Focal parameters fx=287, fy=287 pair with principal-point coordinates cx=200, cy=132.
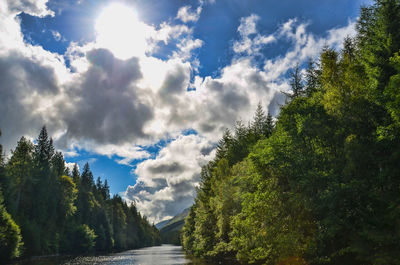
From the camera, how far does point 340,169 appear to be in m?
19.2

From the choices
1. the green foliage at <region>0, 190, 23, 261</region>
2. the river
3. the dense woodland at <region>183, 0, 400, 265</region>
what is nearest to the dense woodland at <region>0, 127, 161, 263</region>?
the green foliage at <region>0, 190, 23, 261</region>

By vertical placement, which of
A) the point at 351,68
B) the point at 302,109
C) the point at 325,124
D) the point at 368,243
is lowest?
the point at 368,243

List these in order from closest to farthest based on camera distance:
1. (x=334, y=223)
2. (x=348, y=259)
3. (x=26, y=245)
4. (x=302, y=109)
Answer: (x=334, y=223), (x=348, y=259), (x=302, y=109), (x=26, y=245)

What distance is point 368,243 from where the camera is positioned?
1705 centimetres

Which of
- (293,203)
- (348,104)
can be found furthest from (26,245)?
(348,104)

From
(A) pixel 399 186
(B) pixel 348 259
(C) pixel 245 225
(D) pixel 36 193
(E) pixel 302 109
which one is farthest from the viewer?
(D) pixel 36 193

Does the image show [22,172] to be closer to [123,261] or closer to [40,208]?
[40,208]

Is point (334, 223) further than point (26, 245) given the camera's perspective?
No

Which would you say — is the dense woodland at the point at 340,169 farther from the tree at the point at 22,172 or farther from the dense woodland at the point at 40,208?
the tree at the point at 22,172

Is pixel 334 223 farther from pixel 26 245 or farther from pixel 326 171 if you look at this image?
pixel 26 245

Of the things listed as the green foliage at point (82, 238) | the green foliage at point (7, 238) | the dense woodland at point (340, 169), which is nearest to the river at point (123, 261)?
the green foliage at point (7, 238)

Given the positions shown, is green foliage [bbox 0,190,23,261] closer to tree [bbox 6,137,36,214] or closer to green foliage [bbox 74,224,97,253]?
tree [bbox 6,137,36,214]

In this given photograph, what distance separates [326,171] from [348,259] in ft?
20.1

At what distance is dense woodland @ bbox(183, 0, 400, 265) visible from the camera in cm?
1666
